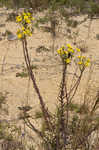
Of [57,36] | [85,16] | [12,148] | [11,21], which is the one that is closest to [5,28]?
[11,21]

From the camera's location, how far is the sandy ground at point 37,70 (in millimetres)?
3154

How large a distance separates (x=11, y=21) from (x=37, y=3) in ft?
5.68

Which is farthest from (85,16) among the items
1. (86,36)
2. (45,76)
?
(45,76)

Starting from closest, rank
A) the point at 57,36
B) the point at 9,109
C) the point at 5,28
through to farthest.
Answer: the point at 9,109 → the point at 57,36 → the point at 5,28

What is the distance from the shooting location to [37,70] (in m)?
3.97

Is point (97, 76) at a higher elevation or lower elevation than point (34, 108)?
higher

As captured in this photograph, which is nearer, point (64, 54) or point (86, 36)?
point (64, 54)

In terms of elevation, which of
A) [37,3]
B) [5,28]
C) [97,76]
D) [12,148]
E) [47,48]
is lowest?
[12,148]

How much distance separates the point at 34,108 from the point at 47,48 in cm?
220

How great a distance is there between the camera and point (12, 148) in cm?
208

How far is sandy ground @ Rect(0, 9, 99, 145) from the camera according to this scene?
10.3 ft

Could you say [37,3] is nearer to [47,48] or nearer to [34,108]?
[47,48]

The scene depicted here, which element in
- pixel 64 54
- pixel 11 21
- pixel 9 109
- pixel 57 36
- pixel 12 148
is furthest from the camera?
pixel 11 21

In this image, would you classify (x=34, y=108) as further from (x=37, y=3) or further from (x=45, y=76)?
(x=37, y=3)
